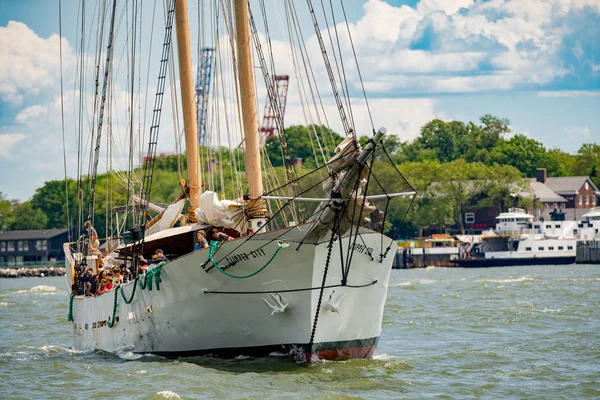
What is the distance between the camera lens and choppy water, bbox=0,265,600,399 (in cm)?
2441

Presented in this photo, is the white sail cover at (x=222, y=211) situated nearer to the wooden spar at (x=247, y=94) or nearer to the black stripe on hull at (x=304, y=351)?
the wooden spar at (x=247, y=94)

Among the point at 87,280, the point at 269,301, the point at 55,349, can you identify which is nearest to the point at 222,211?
the point at 269,301

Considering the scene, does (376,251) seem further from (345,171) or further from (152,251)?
(152,251)

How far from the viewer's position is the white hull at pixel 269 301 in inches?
1049

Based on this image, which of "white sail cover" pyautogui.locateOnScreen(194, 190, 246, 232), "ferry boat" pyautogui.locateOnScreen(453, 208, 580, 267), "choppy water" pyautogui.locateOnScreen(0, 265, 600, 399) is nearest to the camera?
"choppy water" pyautogui.locateOnScreen(0, 265, 600, 399)

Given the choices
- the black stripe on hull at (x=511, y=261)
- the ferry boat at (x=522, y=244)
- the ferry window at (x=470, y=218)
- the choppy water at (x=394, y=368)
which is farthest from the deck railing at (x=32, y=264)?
the choppy water at (x=394, y=368)

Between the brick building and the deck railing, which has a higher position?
the brick building

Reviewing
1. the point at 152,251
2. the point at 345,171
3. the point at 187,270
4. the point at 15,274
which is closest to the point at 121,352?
the point at 152,251

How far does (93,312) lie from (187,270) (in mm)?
8712

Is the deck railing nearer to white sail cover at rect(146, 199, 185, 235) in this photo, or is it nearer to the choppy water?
the choppy water

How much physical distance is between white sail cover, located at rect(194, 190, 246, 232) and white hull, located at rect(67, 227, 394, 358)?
2.24 m

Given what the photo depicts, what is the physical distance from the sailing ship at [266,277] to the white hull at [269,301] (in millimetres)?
29

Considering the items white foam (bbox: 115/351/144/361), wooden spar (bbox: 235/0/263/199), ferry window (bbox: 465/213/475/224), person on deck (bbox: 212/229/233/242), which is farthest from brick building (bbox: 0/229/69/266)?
person on deck (bbox: 212/229/233/242)

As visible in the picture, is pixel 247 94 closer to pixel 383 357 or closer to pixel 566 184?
pixel 383 357
